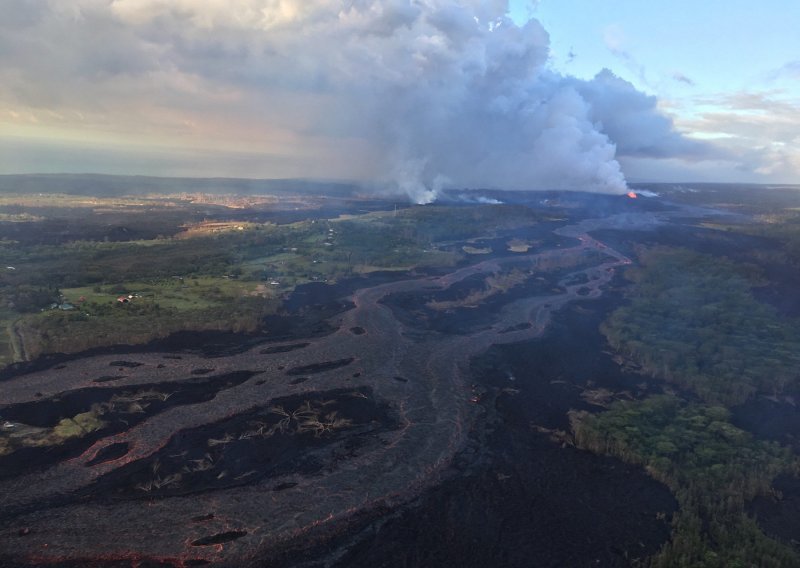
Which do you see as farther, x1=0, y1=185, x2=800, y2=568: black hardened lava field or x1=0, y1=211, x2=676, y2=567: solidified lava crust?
x1=0, y1=185, x2=800, y2=568: black hardened lava field

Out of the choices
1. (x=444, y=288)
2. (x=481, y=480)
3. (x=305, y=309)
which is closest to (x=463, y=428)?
(x=481, y=480)

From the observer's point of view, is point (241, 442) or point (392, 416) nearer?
point (241, 442)

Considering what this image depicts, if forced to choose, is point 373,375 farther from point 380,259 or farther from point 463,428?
point 380,259

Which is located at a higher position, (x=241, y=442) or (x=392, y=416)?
(x=241, y=442)

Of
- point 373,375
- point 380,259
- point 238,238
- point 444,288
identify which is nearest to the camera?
point 373,375

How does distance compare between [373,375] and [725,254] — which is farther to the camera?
[725,254]

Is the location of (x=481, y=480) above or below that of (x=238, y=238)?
below

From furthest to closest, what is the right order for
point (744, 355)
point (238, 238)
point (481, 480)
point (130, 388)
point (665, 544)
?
point (238, 238), point (744, 355), point (130, 388), point (481, 480), point (665, 544)

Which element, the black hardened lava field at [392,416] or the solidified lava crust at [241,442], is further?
the black hardened lava field at [392,416]
